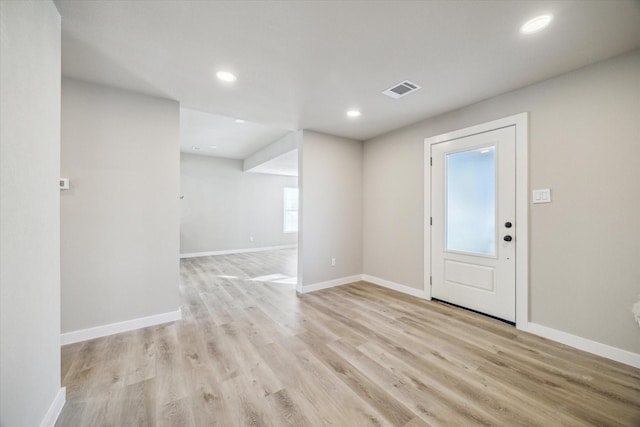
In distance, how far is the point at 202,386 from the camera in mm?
1769

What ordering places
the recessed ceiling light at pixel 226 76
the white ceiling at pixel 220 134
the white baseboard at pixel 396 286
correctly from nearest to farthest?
the recessed ceiling light at pixel 226 76
the white baseboard at pixel 396 286
the white ceiling at pixel 220 134

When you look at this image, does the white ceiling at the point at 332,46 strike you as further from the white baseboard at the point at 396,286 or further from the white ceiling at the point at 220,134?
the white baseboard at the point at 396,286

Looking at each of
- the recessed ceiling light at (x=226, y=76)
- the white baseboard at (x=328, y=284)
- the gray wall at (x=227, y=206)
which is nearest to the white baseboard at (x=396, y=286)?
the white baseboard at (x=328, y=284)

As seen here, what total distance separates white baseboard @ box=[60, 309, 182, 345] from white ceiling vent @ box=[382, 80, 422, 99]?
11.6 feet

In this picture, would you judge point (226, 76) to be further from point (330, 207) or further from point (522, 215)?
point (522, 215)

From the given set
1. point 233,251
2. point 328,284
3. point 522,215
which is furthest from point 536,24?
point 233,251

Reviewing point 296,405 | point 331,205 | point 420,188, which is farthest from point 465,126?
point 296,405

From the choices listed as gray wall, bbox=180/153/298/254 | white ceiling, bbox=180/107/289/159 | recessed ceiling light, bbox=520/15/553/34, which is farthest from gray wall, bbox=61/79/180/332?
gray wall, bbox=180/153/298/254

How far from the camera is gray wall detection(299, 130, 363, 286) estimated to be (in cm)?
396

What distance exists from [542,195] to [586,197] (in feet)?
1.01

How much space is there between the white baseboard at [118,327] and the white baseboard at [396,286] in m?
3.01

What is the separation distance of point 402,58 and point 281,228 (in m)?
7.14

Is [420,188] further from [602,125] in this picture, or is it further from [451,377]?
[451,377]

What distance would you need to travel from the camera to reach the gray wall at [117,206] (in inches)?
94.3
